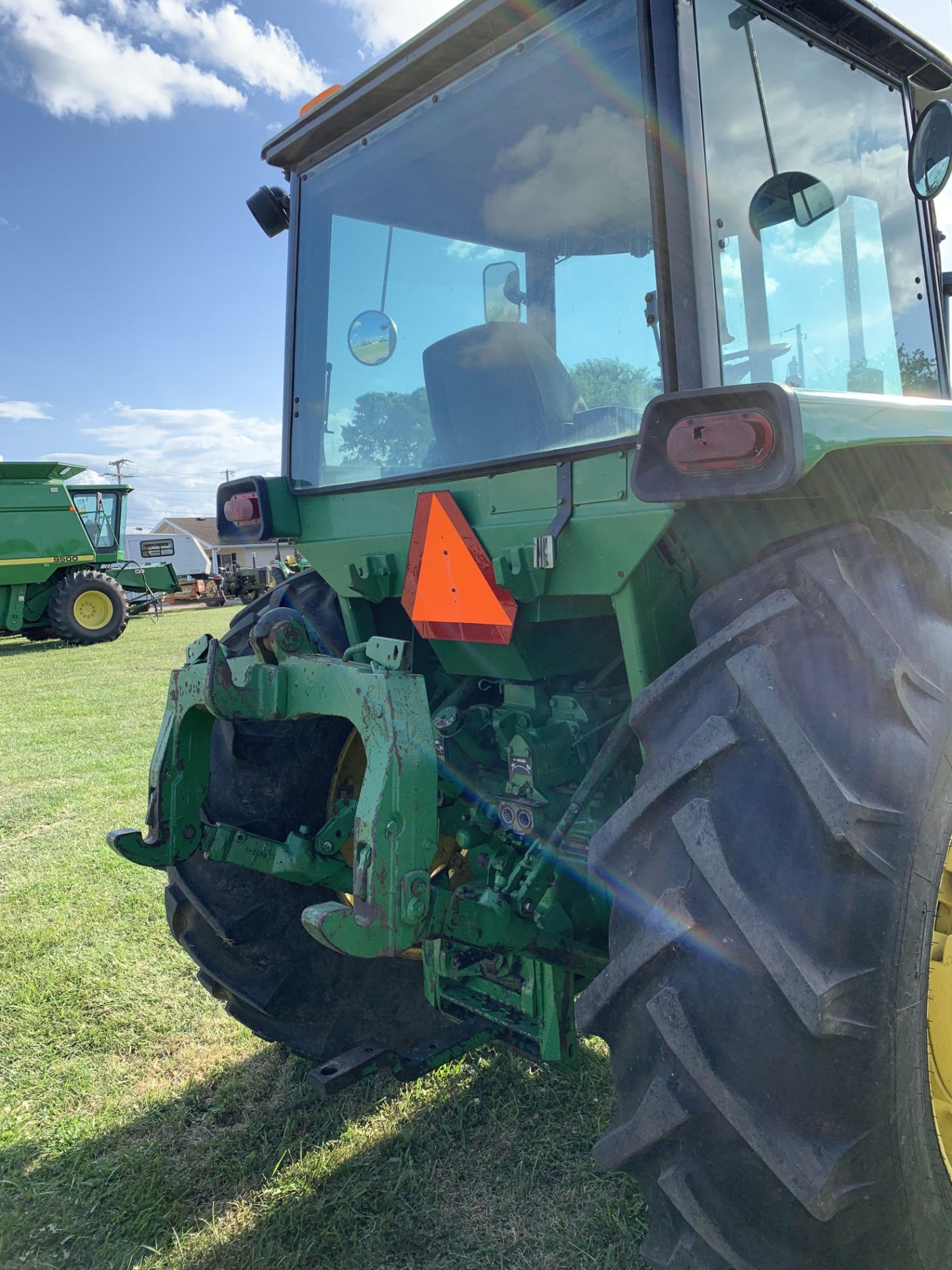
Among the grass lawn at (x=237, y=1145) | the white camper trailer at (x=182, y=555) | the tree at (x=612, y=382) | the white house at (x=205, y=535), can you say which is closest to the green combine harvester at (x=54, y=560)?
the grass lawn at (x=237, y=1145)

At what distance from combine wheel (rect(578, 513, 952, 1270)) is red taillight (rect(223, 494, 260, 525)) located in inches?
55.5

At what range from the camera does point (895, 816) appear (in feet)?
4.16

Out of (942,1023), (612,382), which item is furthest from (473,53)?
(942,1023)

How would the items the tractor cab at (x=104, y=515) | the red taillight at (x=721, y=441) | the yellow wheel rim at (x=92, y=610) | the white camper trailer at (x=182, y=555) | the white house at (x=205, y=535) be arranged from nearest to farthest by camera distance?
the red taillight at (x=721, y=441)
the yellow wheel rim at (x=92, y=610)
the tractor cab at (x=104, y=515)
the white camper trailer at (x=182, y=555)
the white house at (x=205, y=535)

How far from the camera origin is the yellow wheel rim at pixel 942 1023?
1421 mm

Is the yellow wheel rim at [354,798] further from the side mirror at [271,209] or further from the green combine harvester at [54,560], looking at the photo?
the green combine harvester at [54,560]

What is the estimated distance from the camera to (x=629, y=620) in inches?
68.9

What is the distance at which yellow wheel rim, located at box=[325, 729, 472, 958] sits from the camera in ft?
8.46

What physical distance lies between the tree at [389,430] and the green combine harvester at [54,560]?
579 inches

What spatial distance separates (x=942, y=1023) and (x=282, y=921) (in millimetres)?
1651

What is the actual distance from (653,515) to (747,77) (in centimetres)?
87

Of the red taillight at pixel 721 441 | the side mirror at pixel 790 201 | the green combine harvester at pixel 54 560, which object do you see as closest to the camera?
the red taillight at pixel 721 441

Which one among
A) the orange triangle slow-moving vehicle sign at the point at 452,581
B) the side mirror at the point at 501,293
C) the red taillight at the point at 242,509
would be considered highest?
the side mirror at the point at 501,293

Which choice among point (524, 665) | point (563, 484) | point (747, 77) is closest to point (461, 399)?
point (563, 484)
